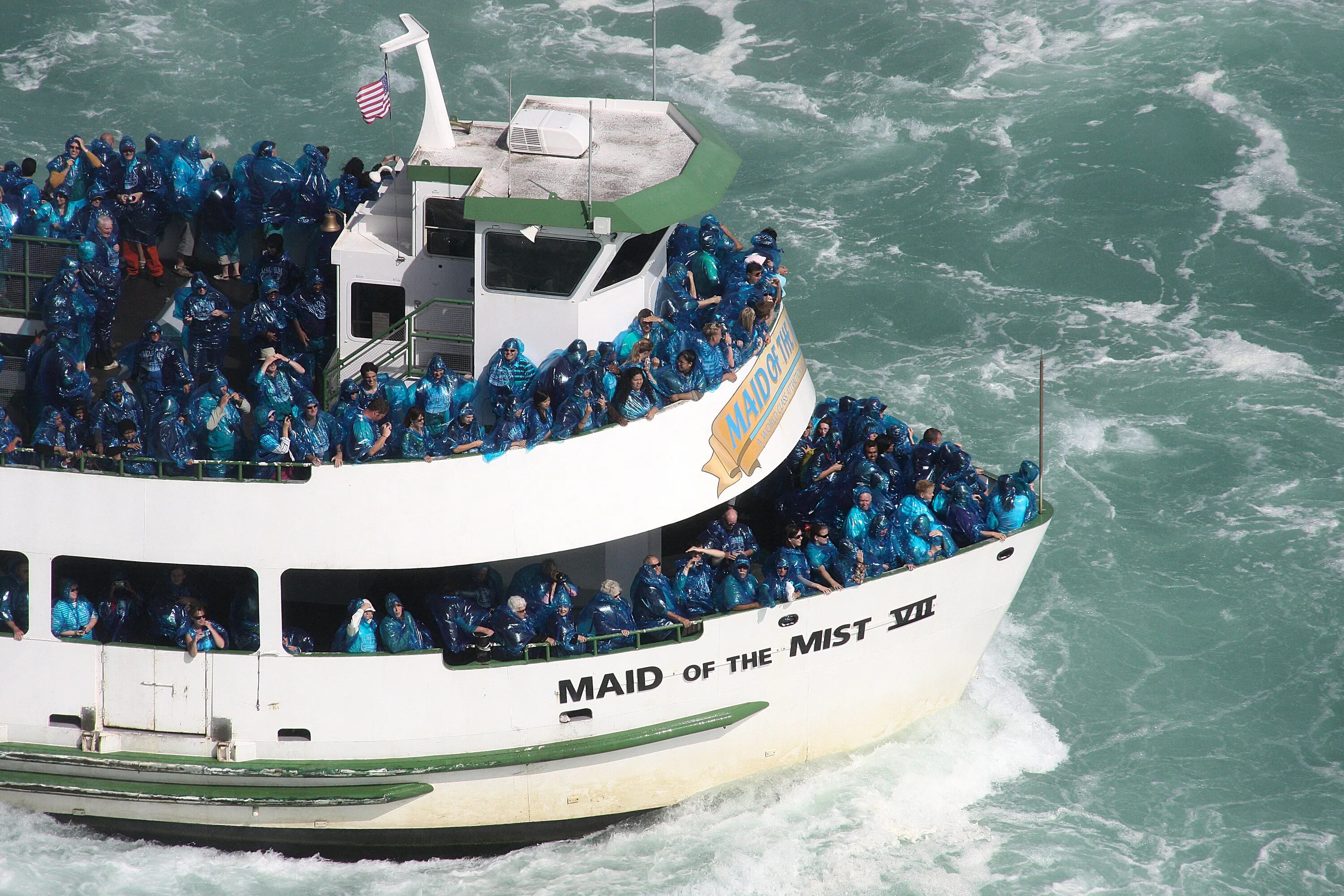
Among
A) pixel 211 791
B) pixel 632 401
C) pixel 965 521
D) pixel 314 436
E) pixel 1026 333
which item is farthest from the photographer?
pixel 1026 333

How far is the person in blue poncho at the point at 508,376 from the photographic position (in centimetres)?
1252

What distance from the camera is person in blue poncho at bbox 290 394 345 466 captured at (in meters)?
12.0

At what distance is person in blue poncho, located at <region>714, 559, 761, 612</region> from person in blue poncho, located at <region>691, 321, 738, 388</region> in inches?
60.8

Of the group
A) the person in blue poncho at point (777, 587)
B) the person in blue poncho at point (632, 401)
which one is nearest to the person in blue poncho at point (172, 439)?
the person in blue poncho at point (632, 401)

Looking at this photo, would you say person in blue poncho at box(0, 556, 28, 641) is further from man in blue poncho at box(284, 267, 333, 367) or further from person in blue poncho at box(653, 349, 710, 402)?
person in blue poncho at box(653, 349, 710, 402)

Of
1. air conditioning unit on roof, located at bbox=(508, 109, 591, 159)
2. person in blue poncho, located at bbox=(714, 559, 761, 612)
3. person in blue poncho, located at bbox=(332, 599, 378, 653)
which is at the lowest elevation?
person in blue poncho, located at bbox=(332, 599, 378, 653)

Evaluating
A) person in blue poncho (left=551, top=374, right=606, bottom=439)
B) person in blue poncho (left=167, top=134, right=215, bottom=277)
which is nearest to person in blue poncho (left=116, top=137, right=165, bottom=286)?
person in blue poncho (left=167, top=134, right=215, bottom=277)

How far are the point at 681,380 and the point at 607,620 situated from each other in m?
2.03

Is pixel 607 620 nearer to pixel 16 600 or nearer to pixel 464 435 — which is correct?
pixel 464 435

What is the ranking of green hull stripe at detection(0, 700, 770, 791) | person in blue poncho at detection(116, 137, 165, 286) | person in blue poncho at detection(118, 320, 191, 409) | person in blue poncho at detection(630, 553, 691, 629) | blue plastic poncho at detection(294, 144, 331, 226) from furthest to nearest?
1. person in blue poncho at detection(116, 137, 165, 286)
2. blue plastic poncho at detection(294, 144, 331, 226)
3. person in blue poncho at detection(118, 320, 191, 409)
4. person in blue poncho at detection(630, 553, 691, 629)
5. green hull stripe at detection(0, 700, 770, 791)

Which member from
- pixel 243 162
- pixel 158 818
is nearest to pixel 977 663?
pixel 158 818

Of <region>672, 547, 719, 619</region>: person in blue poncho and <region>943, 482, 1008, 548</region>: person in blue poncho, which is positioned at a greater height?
<region>943, 482, 1008, 548</region>: person in blue poncho

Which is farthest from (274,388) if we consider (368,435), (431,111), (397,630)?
(431,111)

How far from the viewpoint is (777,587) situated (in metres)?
12.7
